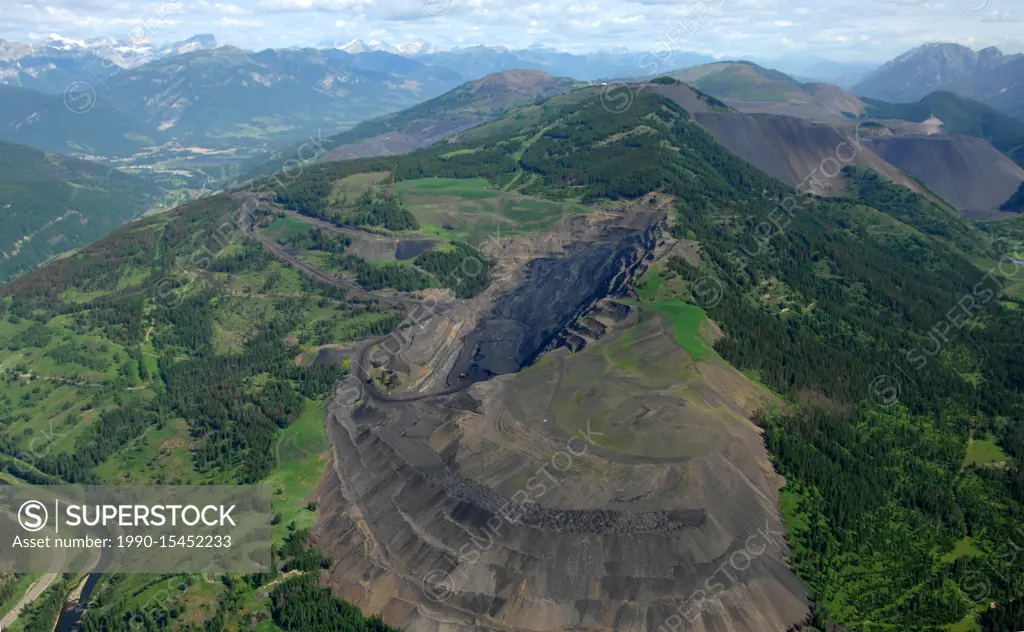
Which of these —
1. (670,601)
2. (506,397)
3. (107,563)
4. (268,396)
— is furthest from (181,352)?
(670,601)

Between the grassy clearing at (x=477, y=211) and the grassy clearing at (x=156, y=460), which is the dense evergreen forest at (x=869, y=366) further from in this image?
the grassy clearing at (x=156, y=460)

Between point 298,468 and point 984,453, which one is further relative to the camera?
point 298,468

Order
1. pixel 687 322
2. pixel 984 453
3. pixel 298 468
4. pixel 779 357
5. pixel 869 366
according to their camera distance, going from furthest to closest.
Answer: pixel 869 366 < pixel 687 322 < pixel 779 357 < pixel 298 468 < pixel 984 453

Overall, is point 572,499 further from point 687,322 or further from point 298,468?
point 687,322

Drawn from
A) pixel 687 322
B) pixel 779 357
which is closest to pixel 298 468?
pixel 687 322

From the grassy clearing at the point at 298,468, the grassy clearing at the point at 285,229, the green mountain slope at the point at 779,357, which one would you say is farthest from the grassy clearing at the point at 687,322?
the grassy clearing at the point at 285,229

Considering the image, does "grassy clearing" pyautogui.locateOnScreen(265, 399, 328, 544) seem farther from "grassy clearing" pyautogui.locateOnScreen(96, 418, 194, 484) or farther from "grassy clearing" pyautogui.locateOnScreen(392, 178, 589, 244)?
"grassy clearing" pyautogui.locateOnScreen(392, 178, 589, 244)

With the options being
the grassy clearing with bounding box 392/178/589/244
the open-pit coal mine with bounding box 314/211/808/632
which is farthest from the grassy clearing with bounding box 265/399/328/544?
the grassy clearing with bounding box 392/178/589/244

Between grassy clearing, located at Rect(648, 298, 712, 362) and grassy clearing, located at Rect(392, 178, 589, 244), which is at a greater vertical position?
grassy clearing, located at Rect(648, 298, 712, 362)

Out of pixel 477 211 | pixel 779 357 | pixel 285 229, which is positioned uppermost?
pixel 779 357
